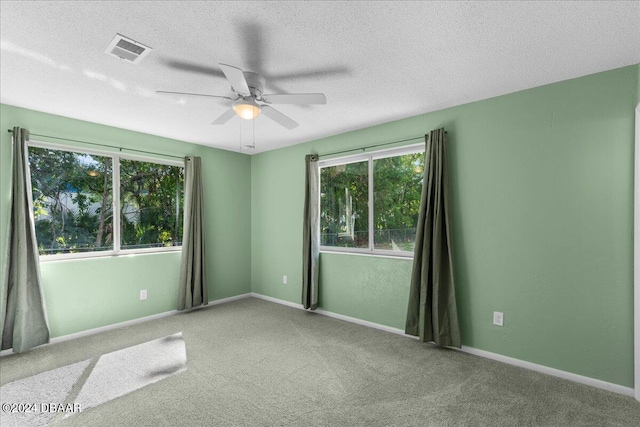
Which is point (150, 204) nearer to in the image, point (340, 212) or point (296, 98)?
point (340, 212)

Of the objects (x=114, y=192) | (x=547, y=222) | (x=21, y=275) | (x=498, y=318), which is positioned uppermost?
(x=114, y=192)

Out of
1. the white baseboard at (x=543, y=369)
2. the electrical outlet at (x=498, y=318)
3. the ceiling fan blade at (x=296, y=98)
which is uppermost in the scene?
the ceiling fan blade at (x=296, y=98)

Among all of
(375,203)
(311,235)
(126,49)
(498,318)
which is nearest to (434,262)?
(498,318)

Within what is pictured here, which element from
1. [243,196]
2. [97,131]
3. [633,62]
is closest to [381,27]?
[633,62]

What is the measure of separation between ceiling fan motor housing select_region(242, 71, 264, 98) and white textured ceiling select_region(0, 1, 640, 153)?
62mm

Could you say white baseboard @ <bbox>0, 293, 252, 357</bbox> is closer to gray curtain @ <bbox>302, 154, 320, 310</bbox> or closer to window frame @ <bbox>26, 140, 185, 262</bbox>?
window frame @ <bbox>26, 140, 185, 262</bbox>

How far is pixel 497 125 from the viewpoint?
9.37 feet

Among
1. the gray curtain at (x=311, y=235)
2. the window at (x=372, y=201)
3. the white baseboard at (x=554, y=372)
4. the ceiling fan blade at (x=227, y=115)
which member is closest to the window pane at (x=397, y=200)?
the window at (x=372, y=201)

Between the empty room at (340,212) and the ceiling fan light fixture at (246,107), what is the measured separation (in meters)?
0.04

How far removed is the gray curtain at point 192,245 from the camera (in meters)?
4.23

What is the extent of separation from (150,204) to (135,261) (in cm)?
78

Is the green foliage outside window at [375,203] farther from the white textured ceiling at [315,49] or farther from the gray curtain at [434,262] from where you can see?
the white textured ceiling at [315,49]

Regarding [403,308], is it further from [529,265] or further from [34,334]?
[34,334]

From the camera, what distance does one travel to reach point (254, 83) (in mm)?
2309
